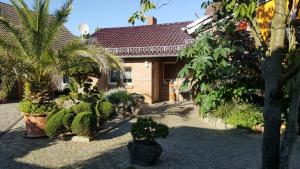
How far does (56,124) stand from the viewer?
11328mm

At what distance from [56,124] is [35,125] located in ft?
4.28

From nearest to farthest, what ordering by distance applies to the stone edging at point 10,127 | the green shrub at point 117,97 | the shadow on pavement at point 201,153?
the shadow on pavement at point 201,153
the stone edging at point 10,127
the green shrub at point 117,97

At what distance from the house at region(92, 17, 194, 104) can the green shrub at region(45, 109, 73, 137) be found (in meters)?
10.1

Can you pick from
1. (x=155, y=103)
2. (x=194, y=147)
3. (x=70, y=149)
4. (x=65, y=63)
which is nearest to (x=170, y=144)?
(x=194, y=147)

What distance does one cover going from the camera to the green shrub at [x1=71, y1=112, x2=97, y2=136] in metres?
11.2

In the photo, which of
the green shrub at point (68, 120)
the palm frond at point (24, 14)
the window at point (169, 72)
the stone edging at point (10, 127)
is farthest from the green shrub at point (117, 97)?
the palm frond at point (24, 14)

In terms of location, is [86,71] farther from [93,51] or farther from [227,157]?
[227,157]

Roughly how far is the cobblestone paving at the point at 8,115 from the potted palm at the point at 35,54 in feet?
5.71

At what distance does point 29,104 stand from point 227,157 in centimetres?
674

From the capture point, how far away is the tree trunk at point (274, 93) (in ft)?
15.9

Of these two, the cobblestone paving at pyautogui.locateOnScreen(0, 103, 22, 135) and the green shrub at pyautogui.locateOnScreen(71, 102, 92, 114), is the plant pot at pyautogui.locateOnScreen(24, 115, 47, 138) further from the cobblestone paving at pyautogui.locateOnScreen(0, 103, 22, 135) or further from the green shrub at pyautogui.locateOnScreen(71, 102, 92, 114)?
the cobblestone paving at pyautogui.locateOnScreen(0, 103, 22, 135)

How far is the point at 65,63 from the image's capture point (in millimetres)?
13031

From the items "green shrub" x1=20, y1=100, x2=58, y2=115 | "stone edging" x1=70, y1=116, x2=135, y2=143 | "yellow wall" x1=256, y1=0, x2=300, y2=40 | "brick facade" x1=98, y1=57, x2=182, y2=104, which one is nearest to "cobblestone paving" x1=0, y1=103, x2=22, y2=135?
"green shrub" x1=20, y1=100, x2=58, y2=115

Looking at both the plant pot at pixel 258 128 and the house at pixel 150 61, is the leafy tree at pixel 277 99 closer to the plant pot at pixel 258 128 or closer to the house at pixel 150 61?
the plant pot at pixel 258 128
